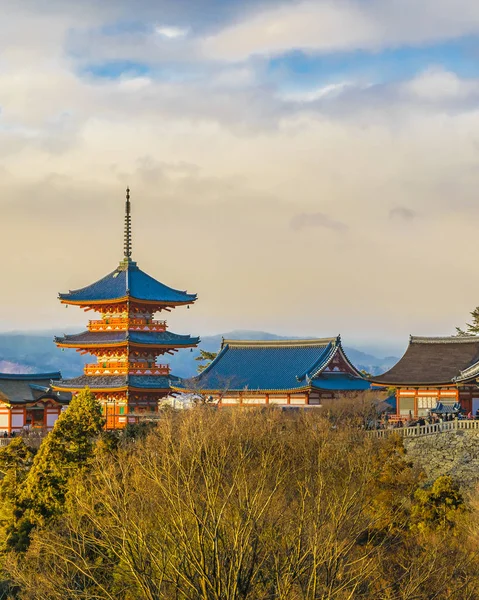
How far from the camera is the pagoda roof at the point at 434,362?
2579 inches

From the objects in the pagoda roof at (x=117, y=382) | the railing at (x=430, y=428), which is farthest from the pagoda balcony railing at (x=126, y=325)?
the railing at (x=430, y=428)

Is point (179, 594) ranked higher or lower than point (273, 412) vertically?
lower

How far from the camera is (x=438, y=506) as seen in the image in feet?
140

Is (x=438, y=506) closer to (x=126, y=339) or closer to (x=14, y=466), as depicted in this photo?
(x=14, y=466)

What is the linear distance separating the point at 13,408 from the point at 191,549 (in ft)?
148

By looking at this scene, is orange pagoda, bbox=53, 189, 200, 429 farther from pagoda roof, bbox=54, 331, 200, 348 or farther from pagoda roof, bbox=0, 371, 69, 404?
pagoda roof, bbox=0, 371, 69, 404

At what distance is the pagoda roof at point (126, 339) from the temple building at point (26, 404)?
3574 mm

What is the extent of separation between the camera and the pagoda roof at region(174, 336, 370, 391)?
221ft

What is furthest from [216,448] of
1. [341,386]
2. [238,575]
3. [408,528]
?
[341,386]

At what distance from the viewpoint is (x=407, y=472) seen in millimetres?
46375

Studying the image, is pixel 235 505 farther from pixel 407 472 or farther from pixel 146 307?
pixel 146 307

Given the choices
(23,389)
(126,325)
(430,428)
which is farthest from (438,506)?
(23,389)

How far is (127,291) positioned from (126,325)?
2396 mm

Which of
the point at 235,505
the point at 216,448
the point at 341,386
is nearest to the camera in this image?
the point at 235,505
